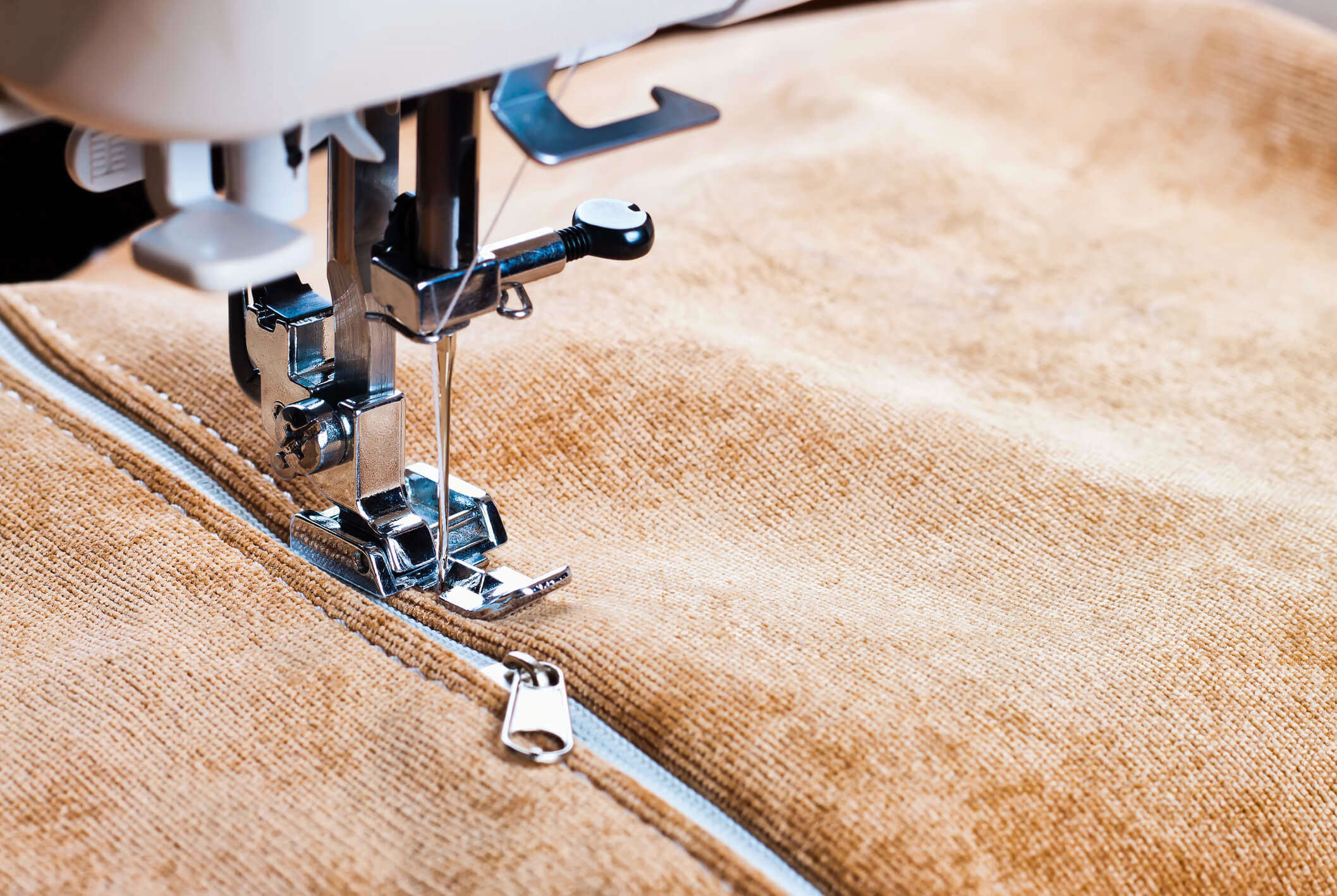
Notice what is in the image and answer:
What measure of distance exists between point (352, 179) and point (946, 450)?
344mm

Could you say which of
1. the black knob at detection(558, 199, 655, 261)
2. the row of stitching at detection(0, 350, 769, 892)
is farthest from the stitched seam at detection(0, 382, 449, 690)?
the black knob at detection(558, 199, 655, 261)

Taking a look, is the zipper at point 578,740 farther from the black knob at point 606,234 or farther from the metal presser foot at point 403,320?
the black knob at point 606,234

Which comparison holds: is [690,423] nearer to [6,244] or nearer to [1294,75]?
[6,244]

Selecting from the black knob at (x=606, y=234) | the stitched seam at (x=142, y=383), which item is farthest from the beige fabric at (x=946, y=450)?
Result: the black knob at (x=606, y=234)

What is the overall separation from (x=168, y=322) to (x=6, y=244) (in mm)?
386

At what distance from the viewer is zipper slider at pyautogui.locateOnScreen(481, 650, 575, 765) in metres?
0.48

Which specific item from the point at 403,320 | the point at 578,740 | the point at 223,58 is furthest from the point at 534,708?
the point at 223,58

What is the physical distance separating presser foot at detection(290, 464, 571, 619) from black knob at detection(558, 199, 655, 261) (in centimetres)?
12

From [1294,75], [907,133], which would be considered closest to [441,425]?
[907,133]

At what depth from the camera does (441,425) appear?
51 cm

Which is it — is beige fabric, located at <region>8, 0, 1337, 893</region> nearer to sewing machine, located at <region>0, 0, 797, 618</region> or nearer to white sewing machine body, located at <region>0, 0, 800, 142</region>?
sewing machine, located at <region>0, 0, 797, 618</region>

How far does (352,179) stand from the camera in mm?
481

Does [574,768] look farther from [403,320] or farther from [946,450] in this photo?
[946,450]

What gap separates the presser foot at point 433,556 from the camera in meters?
0.54
